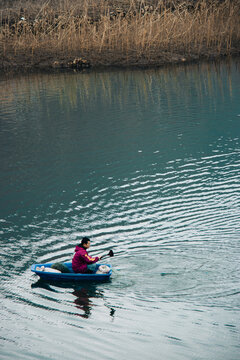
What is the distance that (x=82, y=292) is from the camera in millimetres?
8695

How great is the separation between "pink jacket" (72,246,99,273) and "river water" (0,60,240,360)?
0.29m

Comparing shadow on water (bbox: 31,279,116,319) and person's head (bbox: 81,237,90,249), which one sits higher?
person's head (bbox: 81,237,90,249)

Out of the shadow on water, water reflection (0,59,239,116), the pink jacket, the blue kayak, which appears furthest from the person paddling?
water reflection (0,59,239,116)

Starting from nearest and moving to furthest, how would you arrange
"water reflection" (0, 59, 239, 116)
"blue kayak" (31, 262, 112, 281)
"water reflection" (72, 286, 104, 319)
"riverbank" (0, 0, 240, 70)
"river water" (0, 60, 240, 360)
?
"river water" (0, 60, 240, 360) → "water reflection" (72, 286, 104, 319) → "blue kayak" (31, 262, 112, 281) → "water reflection" (0, 59, 239, 116) → "riverbank" (0, 0, 240, 70)

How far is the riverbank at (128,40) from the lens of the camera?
3119 cm

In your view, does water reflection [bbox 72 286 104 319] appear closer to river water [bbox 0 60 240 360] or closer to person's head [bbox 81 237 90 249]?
river water [bbox 0 60 240 360]

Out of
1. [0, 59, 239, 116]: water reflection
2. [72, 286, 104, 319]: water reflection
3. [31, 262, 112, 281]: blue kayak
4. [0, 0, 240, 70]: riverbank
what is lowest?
[72, 286, 104, 319]: water reflection

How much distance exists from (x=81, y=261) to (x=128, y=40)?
24385mm

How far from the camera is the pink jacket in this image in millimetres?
8922

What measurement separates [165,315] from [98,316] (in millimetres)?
990

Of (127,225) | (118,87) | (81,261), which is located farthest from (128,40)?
(81,261)

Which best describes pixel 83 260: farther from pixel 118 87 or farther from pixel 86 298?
pixel 118 87

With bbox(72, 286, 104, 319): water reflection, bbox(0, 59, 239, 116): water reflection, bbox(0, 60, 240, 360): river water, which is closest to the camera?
bbox(0, 60, 240, 360): river water

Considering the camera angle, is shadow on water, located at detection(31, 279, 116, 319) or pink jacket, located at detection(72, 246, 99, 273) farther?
pink jacket, located at detection(72, 246, 99, 273)
